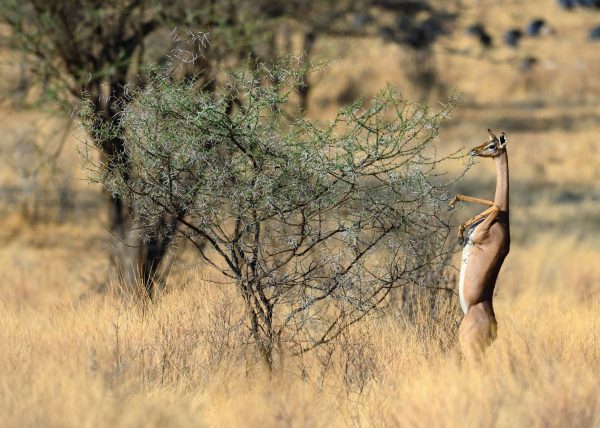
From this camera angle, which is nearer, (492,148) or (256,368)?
(492,148)

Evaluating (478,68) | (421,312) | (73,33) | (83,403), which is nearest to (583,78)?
(478,68)

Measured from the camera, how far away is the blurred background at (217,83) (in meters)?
10.1

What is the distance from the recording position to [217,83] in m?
9.70

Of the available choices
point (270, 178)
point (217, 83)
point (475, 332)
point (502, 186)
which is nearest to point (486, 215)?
point (502, 186)

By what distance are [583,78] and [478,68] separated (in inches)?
116

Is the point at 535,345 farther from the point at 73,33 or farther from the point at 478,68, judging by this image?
the point at 478,68

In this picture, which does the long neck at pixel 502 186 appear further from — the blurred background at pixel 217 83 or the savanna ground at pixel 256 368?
the savanna ground at pixel 256 368

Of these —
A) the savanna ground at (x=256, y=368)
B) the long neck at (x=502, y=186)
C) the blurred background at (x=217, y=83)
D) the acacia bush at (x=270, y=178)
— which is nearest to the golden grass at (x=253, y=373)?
the savanna ground at (x=256, y=368)

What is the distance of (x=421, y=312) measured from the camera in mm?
7246

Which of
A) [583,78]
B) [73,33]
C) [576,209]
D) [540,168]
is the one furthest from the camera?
[583,78]

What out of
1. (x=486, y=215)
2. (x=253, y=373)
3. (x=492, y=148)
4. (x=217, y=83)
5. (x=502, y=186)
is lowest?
(x=253, y=373)

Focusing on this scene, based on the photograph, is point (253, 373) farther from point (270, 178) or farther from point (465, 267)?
point (465, 267)

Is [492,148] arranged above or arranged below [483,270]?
above

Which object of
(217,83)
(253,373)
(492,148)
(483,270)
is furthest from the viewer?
(217,83)
